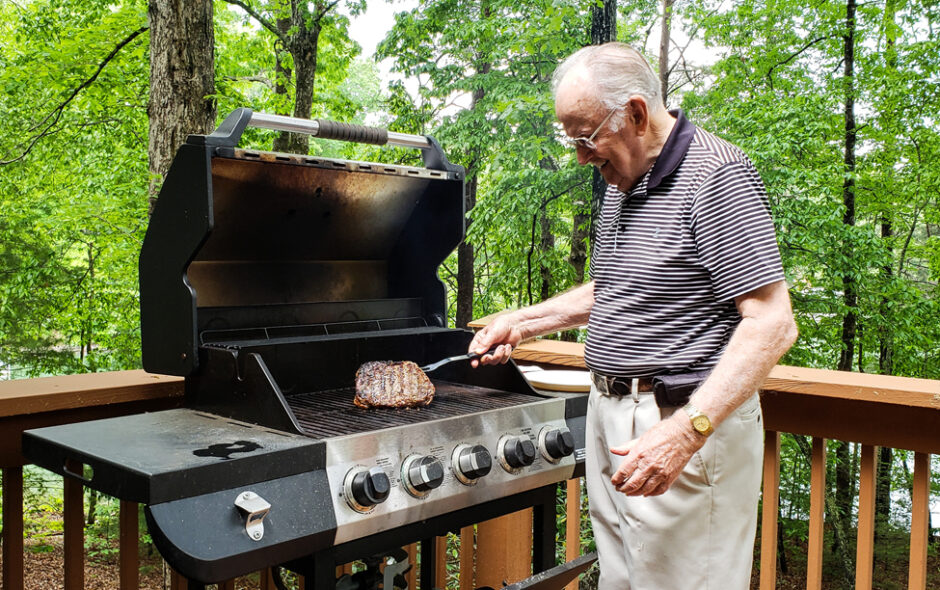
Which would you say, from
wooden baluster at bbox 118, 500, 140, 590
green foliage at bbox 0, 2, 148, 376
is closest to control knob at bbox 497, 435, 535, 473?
wooden baluster at bbox 118, 500, 140, 590

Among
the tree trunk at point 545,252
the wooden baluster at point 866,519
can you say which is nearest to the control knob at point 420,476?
the wooden baluster at point 866,519

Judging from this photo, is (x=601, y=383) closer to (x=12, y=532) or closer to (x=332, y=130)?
(x=332, y=130)

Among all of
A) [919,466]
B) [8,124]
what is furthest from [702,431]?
[8,124]

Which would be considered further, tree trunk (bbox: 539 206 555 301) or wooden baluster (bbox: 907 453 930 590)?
tree trunk (bbox: 539 206 555 301)

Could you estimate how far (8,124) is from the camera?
8.03 m

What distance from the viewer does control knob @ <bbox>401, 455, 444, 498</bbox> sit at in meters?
1.34

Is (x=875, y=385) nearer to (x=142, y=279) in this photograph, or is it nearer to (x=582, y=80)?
(x=582, y=80)

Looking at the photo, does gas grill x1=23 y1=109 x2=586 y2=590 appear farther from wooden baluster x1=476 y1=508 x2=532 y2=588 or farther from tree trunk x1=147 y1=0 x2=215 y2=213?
tree trunk x1=147 y1=0 x2=215 y2=213

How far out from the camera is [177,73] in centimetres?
356

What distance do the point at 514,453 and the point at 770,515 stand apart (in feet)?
2.61

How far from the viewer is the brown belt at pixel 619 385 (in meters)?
1.48

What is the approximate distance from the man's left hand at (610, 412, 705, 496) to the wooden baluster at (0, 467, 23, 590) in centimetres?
141

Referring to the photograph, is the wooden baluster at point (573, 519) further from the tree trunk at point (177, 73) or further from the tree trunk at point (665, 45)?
the tree trunk at point (665, 45)

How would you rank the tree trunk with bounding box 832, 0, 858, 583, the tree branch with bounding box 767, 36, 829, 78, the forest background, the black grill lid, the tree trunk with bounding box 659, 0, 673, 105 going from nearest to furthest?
1. the black grill lid
2. the forest background
3. the tree trunk with bounding box 832, 0, 858, 583
4. the tree branch with bounding box 767, 36, 829, 78
5. the tree trunk with bounding box 659, 0, 673, 105
